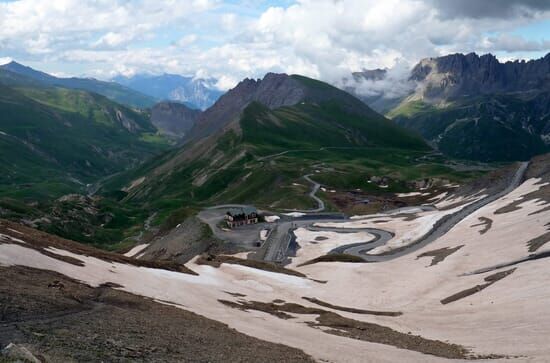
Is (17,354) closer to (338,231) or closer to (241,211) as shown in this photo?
(338,231)

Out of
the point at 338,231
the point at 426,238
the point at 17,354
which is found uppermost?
the point at 17,354

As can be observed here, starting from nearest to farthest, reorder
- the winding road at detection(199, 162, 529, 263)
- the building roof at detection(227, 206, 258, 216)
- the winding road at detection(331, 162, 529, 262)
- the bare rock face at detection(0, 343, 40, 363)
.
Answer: the bare rock face at detection(0, 343, 40, 363), the winding road at detection(331, 162, 529, 262), the winding road at detection(199, 162, 529, 263), the building roof at detection(227, 206, 258, 216)

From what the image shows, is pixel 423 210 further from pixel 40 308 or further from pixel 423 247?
pixel 40 308

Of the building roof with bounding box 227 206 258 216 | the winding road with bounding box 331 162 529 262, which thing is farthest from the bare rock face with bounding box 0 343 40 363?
the building roof with bounding box 227 206 258 216

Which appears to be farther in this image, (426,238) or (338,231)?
(338,231)

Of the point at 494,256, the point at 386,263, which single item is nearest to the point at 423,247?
the point at 386,263

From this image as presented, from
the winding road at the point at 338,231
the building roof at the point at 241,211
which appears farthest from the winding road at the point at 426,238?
the building roof at the point at 241,211

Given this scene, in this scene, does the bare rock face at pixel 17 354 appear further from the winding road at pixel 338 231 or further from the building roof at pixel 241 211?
the building roof at pixel 241 211

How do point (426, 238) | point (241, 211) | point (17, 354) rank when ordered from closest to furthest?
1. point (17, 354)
2. point (426, 238)
3. point (241, 211)

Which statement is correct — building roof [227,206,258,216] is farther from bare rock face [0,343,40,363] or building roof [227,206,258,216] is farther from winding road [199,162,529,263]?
bare rock face [0,343,40,363]

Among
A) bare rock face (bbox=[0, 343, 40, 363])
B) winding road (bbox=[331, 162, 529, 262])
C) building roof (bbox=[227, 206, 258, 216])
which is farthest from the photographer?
building roof (bbox=[227, 206, 258, 216])

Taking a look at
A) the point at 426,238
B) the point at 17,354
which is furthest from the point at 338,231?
the point at 17,354
